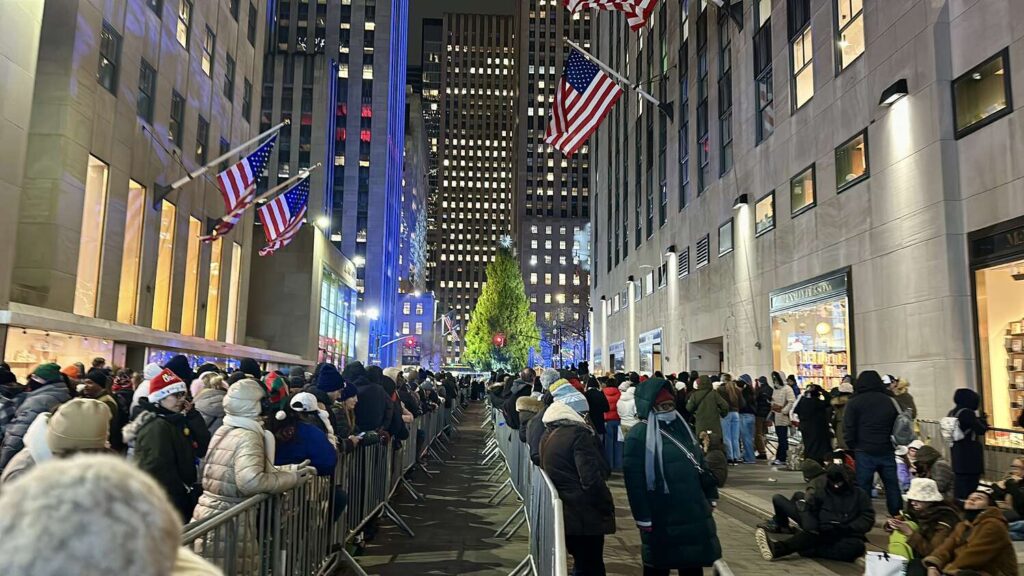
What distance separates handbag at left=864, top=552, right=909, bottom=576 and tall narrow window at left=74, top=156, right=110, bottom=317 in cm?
1955

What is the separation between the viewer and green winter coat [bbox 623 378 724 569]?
527 centimetres

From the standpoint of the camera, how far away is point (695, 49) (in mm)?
31531

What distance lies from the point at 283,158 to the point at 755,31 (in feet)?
222

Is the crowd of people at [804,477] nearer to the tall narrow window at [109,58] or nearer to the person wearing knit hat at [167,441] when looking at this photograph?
the person wearing knit hat at [167,441]

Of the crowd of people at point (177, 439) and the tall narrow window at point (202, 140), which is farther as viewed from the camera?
the tall narrow window at point (202, 140)

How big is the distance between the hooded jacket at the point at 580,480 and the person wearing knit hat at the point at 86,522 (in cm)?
497

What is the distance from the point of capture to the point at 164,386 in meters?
5.97

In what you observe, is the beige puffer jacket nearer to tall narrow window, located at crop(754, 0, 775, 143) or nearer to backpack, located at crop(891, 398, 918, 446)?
backpack, located at crop(891, 398, 918, 446)

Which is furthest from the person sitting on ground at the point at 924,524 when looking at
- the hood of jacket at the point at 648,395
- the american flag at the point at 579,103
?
the american flag at the point at 579,103

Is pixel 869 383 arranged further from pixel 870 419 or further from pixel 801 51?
pixel 801 51

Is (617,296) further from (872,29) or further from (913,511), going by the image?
(913,511)

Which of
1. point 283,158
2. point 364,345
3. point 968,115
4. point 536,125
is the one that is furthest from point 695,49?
point 536,125

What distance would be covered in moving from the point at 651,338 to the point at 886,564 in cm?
3203

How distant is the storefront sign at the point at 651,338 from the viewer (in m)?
36.2
